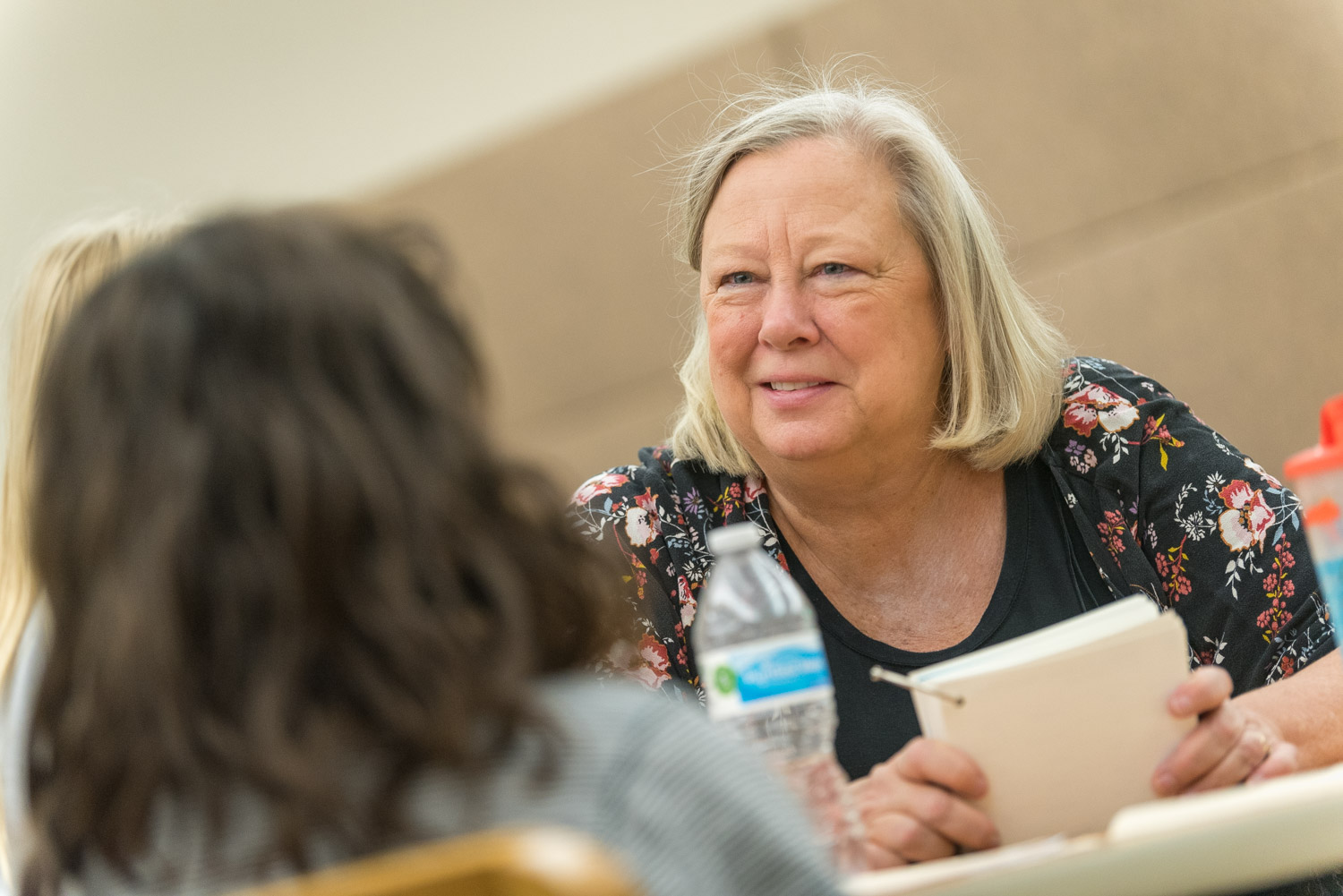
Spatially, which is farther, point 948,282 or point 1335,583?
point 948,282

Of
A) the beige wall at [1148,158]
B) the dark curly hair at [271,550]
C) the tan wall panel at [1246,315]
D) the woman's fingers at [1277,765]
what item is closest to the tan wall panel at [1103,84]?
the beige wall at [1148,158]

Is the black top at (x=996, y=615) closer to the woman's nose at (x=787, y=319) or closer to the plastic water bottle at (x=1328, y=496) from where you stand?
the woman's nose at (x=787, y=319)

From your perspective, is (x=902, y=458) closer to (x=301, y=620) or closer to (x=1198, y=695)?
(x=1198, y=695)

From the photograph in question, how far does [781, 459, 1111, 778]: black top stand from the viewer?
1.39m

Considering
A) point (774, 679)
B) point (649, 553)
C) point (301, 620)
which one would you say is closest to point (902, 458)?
point (649, 553)

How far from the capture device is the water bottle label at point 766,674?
2.82ft

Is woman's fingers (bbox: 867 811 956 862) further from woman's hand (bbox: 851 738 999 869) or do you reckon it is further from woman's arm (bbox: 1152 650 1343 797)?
woman's arm (bbox: 1152 650 1343 797)

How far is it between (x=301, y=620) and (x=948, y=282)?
122 centimetres

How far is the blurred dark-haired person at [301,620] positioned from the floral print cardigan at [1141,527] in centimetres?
76

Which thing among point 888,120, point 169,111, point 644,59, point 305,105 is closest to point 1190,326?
point 888,120

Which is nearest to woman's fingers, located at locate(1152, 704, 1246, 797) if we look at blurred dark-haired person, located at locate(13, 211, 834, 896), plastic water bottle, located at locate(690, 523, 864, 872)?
plastic water bottle, located at locate(690, 523, 864, 872)

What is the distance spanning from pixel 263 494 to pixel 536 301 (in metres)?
2.13

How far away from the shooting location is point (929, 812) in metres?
0.98

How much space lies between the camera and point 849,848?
0.98 m
